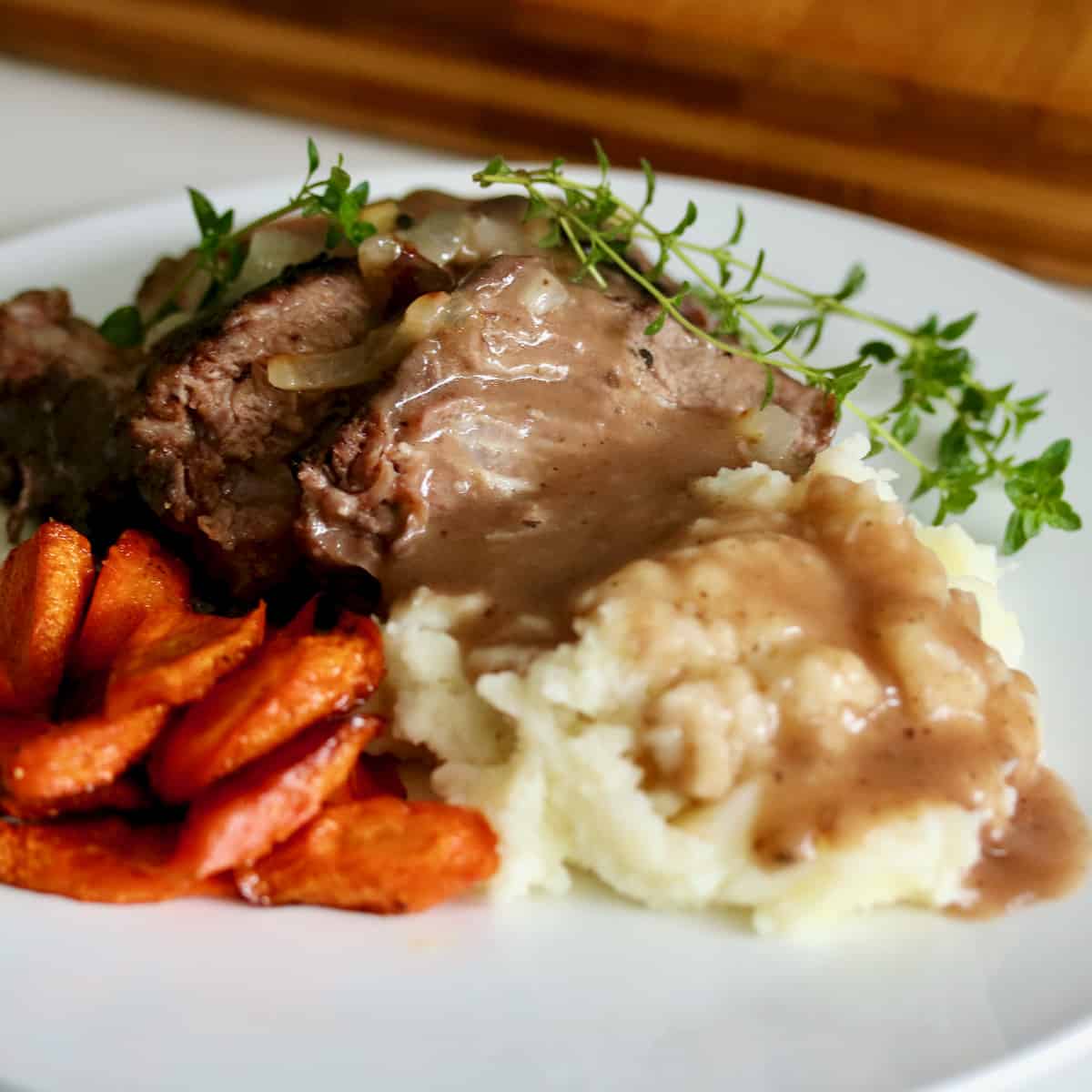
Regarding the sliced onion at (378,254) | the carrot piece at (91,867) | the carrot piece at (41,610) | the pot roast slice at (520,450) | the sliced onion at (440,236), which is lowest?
the carrot piece at (91,867)

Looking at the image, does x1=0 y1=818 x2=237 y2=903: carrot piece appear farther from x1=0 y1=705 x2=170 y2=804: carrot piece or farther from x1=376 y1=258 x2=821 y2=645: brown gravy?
x1=376 y1=258 x2=821 y2=645: brown gravy

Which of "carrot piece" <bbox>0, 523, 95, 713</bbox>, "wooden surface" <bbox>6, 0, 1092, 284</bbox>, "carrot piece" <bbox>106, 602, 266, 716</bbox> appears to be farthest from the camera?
"wooden surface" <bbox>6, 0, 1092, 284</bbox>

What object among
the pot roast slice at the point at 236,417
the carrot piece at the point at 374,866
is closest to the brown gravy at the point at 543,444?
the pot roast slice at the point at 236,417

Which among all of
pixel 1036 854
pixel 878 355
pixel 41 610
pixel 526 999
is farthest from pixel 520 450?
pixel 878 355

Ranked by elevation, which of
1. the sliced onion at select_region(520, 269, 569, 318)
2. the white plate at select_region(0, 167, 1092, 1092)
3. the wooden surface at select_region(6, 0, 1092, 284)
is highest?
the wooden surface at select_region(6, 0, 1092, 284)

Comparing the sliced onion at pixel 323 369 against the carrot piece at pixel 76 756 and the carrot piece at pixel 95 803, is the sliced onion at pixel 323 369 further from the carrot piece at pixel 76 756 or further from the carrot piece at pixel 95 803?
the carrot piece at pixel 95 803

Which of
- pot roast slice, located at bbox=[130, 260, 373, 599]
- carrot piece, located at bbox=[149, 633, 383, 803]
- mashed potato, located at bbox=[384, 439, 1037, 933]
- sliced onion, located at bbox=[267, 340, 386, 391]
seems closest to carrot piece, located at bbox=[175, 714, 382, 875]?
carrot piece, located at bbox=[149, 633, 383, 803]
